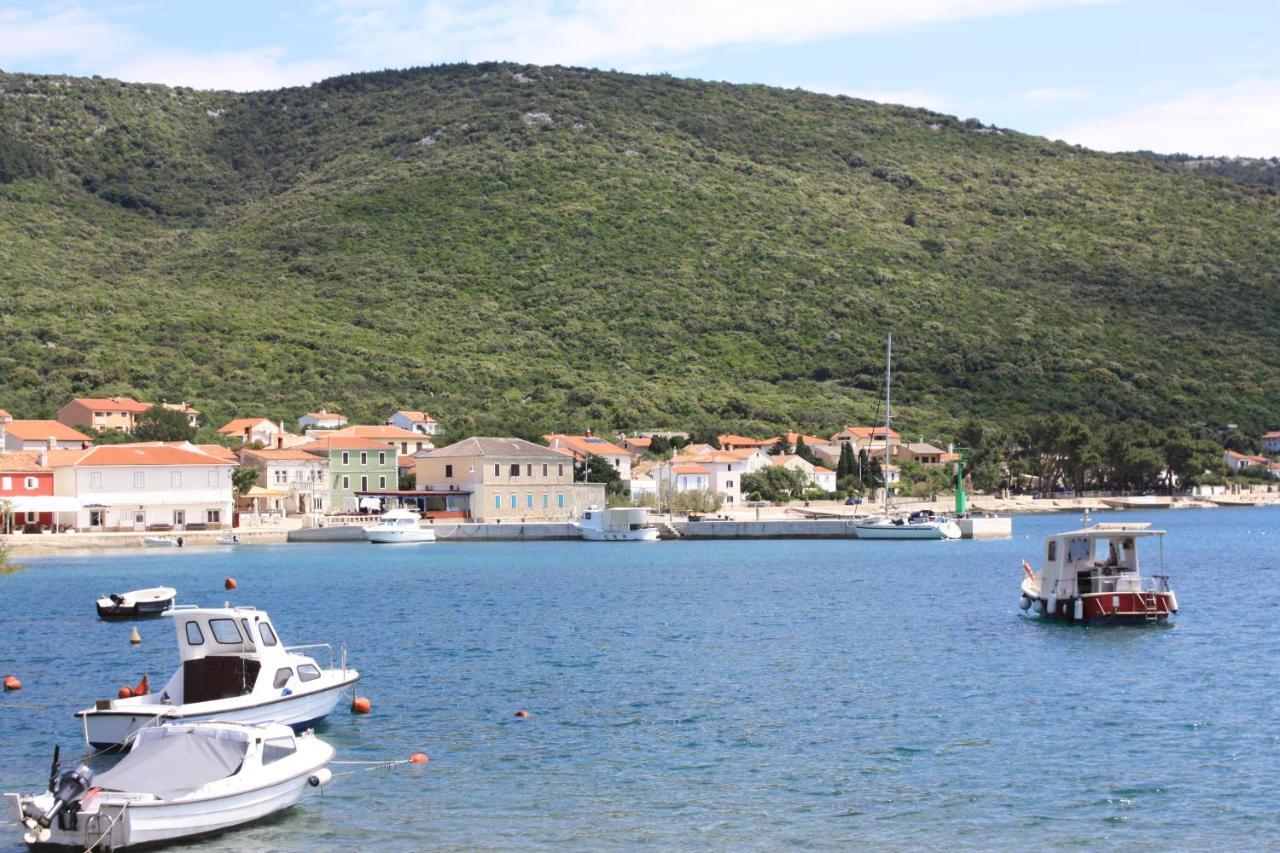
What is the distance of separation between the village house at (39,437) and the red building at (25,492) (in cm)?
1368

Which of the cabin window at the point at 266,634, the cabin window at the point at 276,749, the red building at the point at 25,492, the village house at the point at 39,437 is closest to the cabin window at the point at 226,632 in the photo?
the cabin window at the point at 266,634

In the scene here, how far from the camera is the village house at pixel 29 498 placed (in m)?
69.4

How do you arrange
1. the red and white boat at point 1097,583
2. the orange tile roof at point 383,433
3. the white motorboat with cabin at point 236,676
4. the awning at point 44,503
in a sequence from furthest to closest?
1. the orange tile roof at point 383,433
2. the awning at point 44,503
3. the red and white boat at point 1097,583
4. the white motorboat with cabin at point 236,676

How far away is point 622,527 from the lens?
7894 cm

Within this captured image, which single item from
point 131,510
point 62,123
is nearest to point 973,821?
point 131,510

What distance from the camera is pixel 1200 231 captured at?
16838 cm

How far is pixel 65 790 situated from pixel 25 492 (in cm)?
5870

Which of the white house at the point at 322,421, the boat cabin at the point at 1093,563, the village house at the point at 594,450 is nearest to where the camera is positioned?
the boat cabin at the point at 1093,563

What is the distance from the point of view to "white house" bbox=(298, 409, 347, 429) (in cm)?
10419

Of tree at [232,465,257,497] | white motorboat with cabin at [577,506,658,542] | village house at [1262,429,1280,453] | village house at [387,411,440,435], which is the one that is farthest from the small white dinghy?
village house at [1262,429,1280,453]

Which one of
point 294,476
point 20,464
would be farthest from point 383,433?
point 20,464

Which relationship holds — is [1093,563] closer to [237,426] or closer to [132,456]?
[132,456]

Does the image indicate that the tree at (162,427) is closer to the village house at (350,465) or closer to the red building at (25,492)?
the village house at (350,465)

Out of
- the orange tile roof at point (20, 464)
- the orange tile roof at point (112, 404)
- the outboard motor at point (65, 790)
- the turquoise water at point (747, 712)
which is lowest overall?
the turquoise water at point (747, 712)
